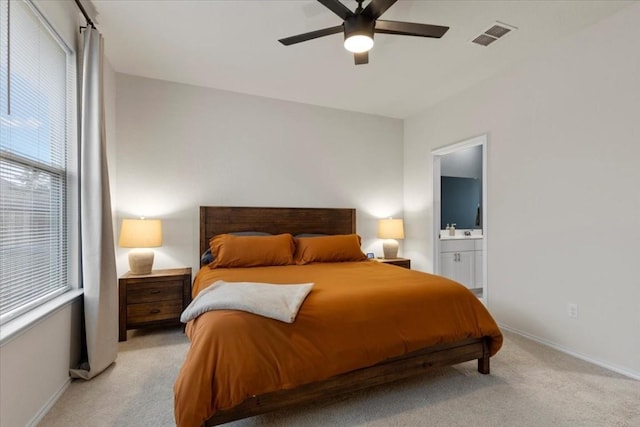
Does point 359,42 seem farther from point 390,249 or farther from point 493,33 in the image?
point 390,249

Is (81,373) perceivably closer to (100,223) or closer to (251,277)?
(100,223)

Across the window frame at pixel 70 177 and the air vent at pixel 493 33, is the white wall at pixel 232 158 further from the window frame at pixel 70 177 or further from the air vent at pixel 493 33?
the air vent at pixel 493 33

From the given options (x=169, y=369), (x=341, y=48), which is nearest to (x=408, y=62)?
(x=341, y=48)

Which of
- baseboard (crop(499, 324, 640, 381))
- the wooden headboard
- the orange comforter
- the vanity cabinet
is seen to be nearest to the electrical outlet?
baseboard (crop(499, 324, 640, 381))

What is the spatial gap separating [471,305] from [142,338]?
2.98 m

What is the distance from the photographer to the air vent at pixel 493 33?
2453 millimetres

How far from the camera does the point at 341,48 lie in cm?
279

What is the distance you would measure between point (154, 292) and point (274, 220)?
154cm

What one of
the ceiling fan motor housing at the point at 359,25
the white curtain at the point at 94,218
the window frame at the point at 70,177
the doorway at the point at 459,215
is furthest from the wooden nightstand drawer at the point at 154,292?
the doorway at the point at 459,215

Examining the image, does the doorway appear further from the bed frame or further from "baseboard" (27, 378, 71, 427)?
"baseboard" (27, 378, 71, 427)

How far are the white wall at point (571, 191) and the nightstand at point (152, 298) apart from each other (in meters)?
3.34

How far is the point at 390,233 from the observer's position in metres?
4.24

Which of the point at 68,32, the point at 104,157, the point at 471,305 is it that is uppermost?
the point at 68,32

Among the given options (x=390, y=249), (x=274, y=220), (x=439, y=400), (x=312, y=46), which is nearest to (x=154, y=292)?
(x=274, y=220)
